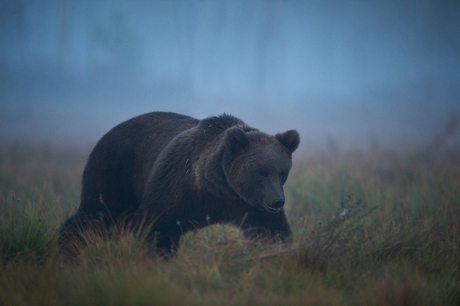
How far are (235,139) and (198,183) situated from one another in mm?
707

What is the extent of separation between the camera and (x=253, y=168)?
443cm

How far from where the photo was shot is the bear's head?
14.2 ft

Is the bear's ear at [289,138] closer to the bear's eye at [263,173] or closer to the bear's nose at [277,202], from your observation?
the bear's eye at [263,173]

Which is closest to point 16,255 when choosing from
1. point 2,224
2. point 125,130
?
point 2,224

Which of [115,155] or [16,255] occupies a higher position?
[115,155]

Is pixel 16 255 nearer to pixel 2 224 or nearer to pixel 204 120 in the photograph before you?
pixel 2 224

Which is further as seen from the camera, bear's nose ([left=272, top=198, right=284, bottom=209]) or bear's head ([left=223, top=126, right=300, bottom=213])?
bear's head ([left=223, top=126, right=300, bottom=213])

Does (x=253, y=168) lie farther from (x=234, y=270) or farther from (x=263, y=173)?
(x=234, y=270)

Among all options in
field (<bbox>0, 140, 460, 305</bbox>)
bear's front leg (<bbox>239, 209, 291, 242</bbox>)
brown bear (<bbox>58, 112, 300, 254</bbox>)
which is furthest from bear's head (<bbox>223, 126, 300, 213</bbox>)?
field (<bbox>0, 140, 460, 305</bbox>)

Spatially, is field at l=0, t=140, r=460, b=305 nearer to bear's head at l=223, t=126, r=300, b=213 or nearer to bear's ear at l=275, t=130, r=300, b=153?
bear's head at l=223, t=126, r=300, b=213

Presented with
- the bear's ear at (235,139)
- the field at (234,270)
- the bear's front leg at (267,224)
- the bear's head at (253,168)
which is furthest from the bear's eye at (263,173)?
the field at (234,270)

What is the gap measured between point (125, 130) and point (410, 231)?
14.1ft

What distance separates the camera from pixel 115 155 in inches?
208

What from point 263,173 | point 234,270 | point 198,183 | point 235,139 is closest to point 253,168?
point 263,173
